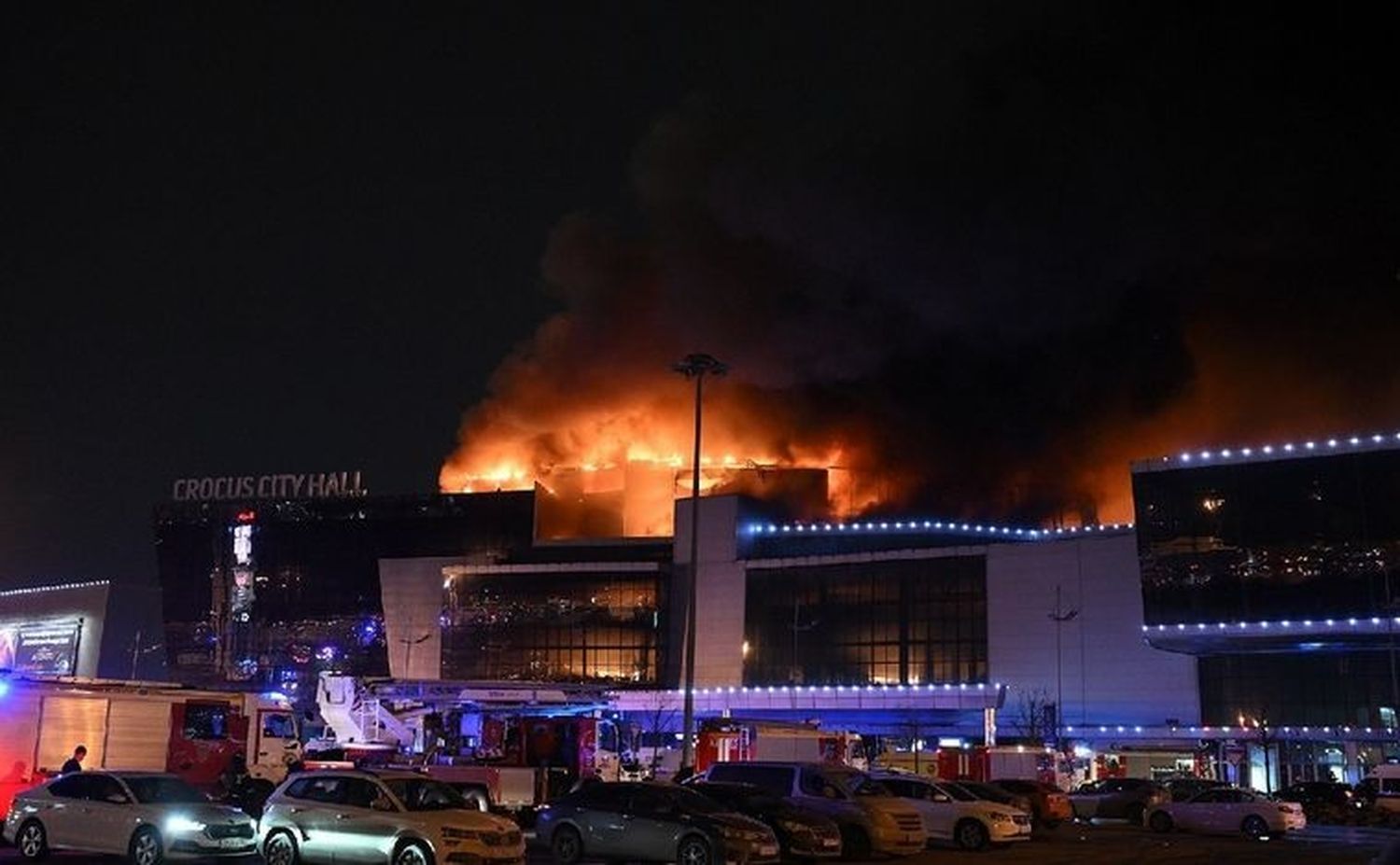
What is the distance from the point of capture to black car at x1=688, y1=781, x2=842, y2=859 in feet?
74.3

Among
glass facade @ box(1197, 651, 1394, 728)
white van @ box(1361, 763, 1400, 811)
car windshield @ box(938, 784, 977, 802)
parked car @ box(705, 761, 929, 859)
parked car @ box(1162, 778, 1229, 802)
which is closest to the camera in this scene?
parked car @ box(705, 761, 929, 859)

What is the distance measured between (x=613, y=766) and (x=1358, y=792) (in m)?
26.7

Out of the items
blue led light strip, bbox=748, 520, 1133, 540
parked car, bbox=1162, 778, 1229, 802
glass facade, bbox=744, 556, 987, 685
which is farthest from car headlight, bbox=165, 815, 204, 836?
blue led light strip, bbox=748, 520, 1133, 540

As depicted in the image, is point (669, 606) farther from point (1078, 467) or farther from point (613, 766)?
point (613, 766)

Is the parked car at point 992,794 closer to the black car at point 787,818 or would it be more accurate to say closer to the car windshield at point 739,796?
the black car at point 787,818

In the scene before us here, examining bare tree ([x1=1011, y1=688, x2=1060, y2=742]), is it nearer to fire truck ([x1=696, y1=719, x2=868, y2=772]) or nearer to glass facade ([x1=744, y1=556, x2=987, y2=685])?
glass facade ([x1=744, y1=556, x2=987, y2=685])

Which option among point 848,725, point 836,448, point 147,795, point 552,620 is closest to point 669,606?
point 552,620

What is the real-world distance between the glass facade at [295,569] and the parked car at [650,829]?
6856 centimetres

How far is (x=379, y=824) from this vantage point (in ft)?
59.2

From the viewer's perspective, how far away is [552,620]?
8412cm

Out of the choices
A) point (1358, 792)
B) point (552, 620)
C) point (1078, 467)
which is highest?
point (1078, 467)

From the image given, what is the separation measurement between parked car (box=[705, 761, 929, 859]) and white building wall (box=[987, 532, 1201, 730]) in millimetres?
44527

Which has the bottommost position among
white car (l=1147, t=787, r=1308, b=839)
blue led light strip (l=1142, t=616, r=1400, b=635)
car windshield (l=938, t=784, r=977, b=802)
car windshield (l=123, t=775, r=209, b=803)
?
white car (l=1147, t=787, r=1308, b=839)

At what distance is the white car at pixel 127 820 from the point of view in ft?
62.3
